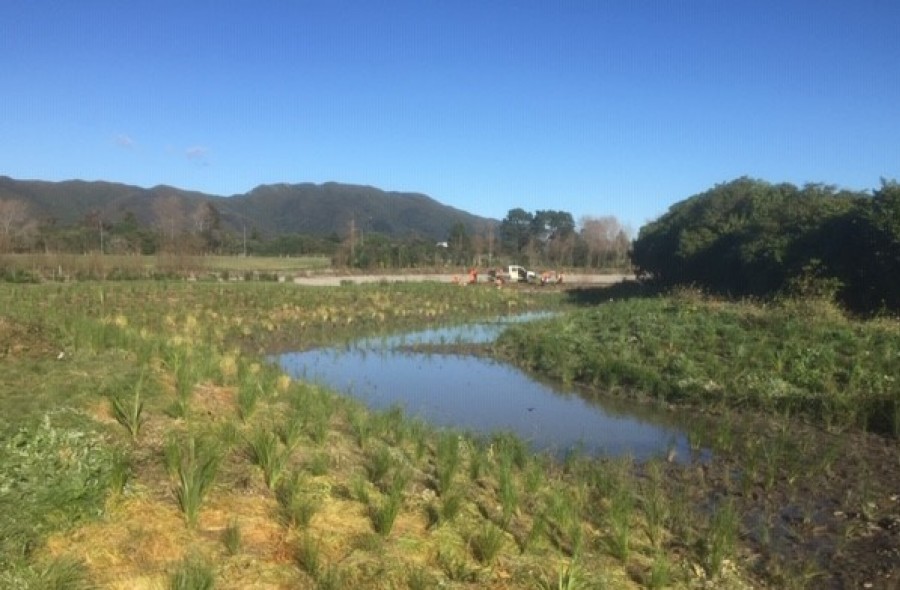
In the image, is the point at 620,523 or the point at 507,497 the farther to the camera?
the point at 507,497

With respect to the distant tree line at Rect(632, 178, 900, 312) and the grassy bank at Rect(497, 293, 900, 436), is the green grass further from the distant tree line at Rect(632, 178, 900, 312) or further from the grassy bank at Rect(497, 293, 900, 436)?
the distant tree line at Rect(632, 178, 900, 312)

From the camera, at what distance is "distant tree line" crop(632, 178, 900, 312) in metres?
17.2

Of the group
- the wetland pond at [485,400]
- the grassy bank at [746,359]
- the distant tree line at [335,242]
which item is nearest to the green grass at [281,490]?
the wetland pond at [485,400]

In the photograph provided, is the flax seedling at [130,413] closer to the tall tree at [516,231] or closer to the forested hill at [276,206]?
the tall tree at [516,231]

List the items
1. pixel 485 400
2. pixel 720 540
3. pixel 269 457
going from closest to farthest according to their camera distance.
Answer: pixel 720 540, pixel 269 457, pixel 485 400

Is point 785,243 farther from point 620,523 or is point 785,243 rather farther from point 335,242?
point 335,242

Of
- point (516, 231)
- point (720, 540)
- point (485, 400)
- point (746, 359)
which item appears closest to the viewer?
point (720, 540)

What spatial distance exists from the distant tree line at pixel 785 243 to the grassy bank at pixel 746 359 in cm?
282

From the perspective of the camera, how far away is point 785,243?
2164cm

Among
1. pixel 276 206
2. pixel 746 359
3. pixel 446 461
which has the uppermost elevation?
pixel 276 206

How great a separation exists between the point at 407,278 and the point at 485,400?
34626mm

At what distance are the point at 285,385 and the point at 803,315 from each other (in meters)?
11.7

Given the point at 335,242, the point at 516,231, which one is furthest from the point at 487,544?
the point at 516,231

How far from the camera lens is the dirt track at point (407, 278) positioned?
1599 inches
